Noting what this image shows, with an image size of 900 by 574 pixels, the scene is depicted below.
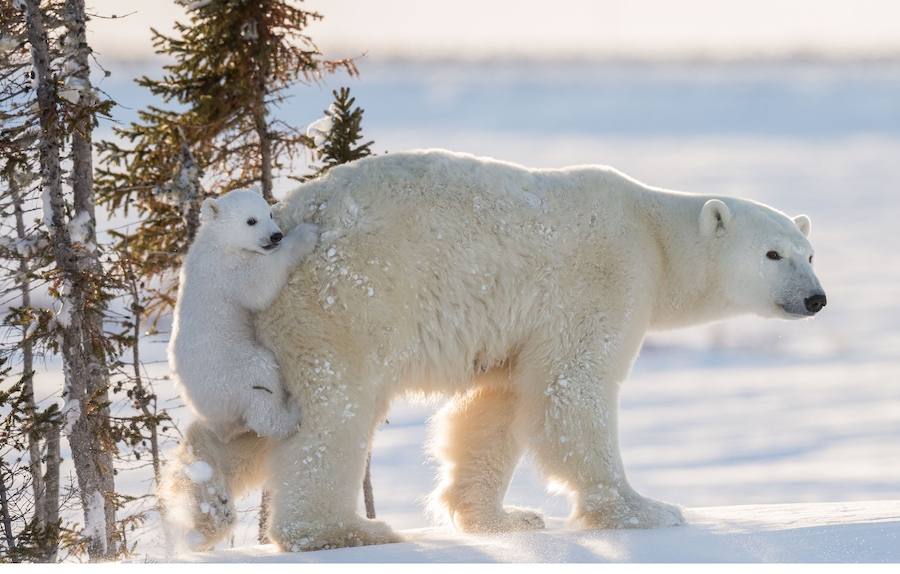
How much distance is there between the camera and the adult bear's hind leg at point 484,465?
8305 mm

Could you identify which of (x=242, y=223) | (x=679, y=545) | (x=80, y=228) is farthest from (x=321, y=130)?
(x=679, y=545)

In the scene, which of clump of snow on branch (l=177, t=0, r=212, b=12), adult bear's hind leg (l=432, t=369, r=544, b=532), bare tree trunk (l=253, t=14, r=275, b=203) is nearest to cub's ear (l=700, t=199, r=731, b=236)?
adult bear's hind leg (l=432, t=369, r=544, b=532)

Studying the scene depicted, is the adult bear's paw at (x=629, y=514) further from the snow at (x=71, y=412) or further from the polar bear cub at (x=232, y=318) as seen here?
the snow at (x=71, y=412)

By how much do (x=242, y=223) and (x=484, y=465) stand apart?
8.17 ft

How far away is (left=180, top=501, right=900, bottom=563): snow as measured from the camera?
241 inches

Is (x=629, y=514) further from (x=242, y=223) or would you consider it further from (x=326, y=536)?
(x=242, y=223)

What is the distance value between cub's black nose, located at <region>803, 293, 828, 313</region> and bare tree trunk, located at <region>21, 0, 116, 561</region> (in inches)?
201

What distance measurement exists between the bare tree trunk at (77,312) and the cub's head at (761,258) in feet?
15.1

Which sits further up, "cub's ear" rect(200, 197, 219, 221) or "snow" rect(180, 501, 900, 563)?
"cub's ear" rect(200, 197, 219, 221)

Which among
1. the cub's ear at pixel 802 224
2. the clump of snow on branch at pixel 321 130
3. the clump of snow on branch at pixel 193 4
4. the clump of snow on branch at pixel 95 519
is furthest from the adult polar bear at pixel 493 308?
the clump of snow on branch at pixel 193 4

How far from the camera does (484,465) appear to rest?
8344mm

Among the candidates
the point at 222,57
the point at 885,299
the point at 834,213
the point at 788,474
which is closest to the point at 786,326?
the point at 885,299

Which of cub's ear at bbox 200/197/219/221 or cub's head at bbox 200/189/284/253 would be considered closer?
cub's head at bbox 200/189/284/253

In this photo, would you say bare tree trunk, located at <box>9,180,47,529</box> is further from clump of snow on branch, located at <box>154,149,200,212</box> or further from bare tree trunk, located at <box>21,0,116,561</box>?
clump of snow on branch, located at <box>154,149,200,212</box>
